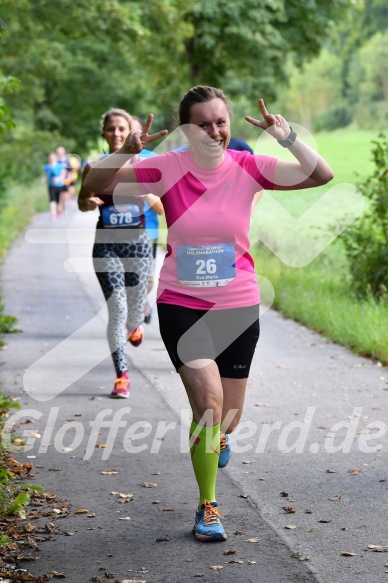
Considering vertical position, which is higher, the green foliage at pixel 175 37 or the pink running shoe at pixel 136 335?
the green foliage at pixel 175 37

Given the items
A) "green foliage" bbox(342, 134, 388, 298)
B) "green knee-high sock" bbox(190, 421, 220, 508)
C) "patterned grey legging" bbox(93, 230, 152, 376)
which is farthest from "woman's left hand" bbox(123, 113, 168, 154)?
"green foliage" bbox(342, 134, 388, 298)

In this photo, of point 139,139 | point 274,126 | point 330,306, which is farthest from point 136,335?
point 274,126

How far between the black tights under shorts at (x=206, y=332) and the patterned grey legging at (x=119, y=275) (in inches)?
133

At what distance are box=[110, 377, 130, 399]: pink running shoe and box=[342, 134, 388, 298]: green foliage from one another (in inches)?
173

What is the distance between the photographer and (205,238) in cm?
503

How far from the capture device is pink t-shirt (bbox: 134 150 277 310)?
5.02 meters

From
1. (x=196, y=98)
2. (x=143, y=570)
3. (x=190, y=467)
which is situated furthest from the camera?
(x=190, y=467)

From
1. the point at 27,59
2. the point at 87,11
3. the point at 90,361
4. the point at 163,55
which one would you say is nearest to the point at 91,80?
the point at 163,55

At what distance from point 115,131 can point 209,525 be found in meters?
4.03

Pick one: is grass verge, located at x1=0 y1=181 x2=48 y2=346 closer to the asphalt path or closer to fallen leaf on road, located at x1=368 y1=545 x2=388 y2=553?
the asphalt path

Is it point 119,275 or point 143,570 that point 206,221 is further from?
point 119,275

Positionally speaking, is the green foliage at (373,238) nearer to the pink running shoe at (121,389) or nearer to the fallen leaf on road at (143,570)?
the pink running shoe at (121,389)

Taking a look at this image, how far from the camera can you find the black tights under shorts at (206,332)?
506 cm

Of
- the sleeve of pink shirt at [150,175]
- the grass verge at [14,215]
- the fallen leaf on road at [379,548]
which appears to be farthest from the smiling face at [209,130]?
the grass verge at [14,215]
